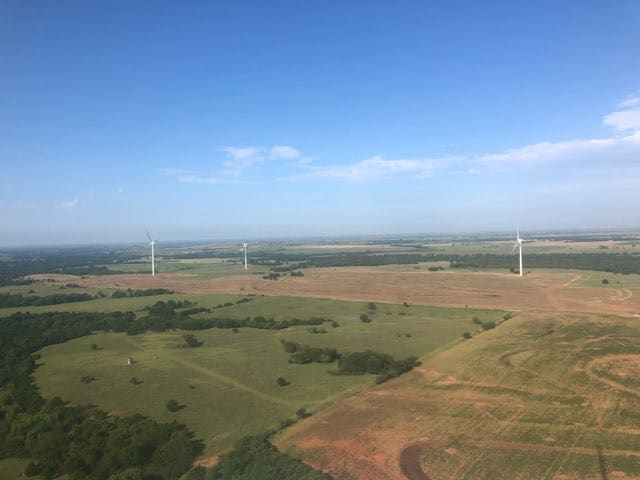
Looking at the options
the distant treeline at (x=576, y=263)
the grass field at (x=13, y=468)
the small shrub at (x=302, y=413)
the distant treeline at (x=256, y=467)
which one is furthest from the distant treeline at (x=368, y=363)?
the distant treeline at (x=576, y=263)

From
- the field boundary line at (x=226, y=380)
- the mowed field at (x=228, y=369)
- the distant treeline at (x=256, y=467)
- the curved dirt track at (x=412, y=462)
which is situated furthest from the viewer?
the field boundary line at (x=226, y=380)

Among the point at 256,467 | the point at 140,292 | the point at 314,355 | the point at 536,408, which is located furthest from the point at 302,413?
the point at 140,292

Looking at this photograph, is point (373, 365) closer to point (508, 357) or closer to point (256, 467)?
point (508, 357)

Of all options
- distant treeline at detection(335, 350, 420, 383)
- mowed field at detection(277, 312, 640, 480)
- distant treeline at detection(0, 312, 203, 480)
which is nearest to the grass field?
distant treeline at detection(0, 312, 203, 480)

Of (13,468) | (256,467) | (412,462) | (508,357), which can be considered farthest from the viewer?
(508,357)

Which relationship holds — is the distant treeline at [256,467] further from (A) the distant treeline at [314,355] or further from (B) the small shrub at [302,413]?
(A) the distant treeline at [314,355]

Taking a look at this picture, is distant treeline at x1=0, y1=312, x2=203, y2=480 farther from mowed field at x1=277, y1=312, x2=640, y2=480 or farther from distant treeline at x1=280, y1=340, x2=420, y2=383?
distant treeline at x1=280, y1=340, x2=420, y2=383
